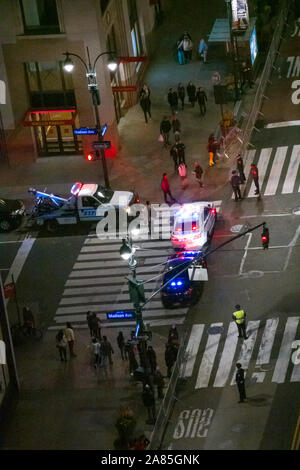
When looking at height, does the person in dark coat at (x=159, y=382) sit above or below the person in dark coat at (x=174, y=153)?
below

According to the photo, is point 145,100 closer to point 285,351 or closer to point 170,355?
point 285,351

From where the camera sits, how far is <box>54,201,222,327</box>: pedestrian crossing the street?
169 ft

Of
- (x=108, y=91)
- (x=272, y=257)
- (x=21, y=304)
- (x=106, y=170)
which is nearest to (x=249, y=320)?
(x=272, y=257)

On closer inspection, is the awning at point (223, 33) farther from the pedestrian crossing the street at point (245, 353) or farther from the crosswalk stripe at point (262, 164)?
the pedestrian crossing the street at point (245, 353)

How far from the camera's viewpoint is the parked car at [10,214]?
58.3 metres

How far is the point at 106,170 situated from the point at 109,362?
14390 mm

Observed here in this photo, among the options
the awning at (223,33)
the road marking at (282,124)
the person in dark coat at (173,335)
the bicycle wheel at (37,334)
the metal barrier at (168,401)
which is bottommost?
the metal barrier at (168,401)

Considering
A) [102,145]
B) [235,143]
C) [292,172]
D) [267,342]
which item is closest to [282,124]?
[235,143]

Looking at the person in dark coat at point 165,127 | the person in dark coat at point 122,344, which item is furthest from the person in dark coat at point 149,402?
the person in dark coat at point 165,127

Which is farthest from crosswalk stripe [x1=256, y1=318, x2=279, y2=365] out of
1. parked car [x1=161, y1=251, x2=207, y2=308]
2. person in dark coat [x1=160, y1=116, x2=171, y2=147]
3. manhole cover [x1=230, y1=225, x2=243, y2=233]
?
person in dark coat [x1=160, y1=116, x2=171, y2=147]

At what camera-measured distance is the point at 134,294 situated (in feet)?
143

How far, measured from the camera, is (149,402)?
4450 centimetres

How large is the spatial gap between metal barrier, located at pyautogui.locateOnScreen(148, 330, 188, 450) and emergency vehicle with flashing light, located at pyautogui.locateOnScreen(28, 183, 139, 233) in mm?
10331

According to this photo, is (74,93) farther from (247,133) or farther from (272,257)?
(272,257)
